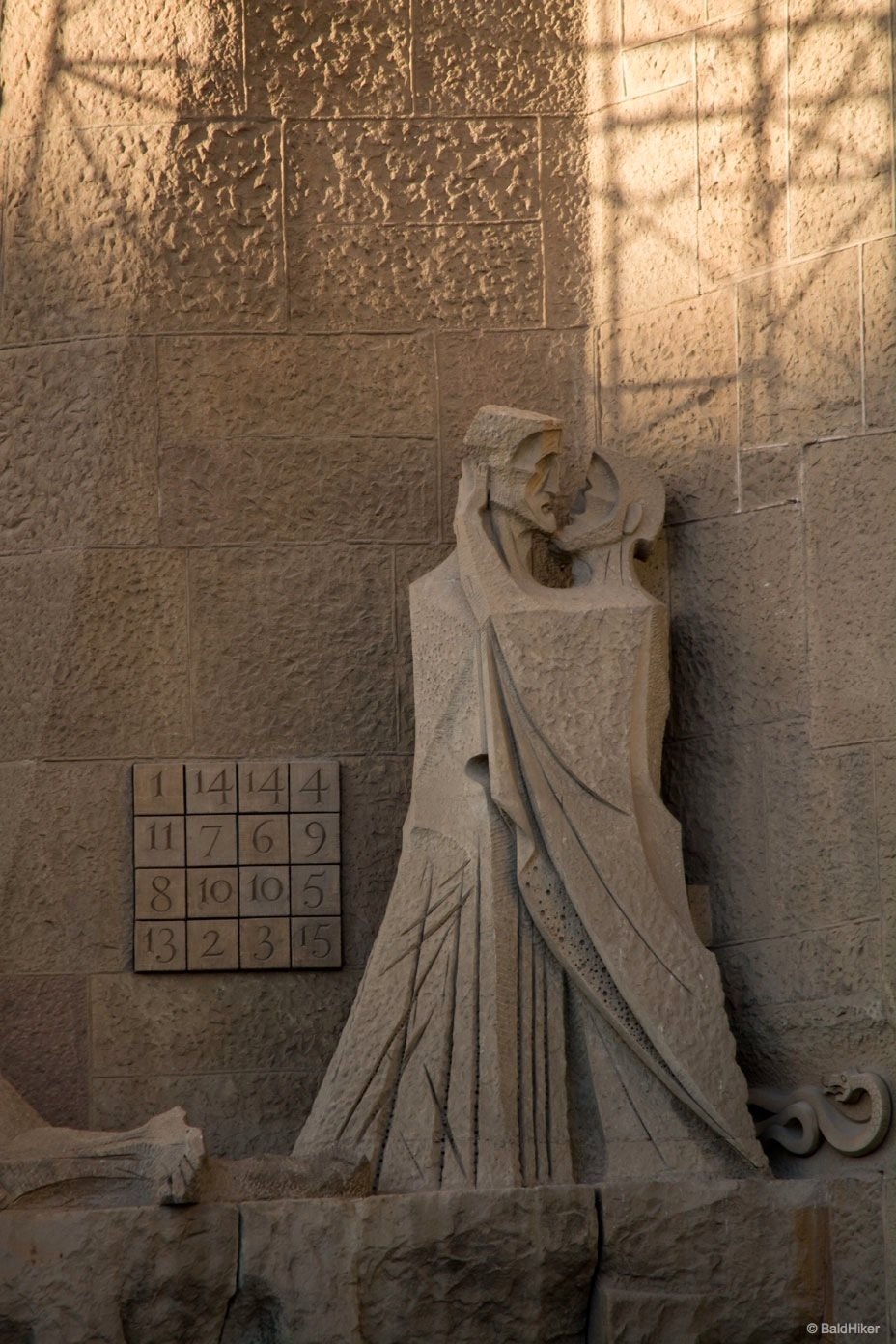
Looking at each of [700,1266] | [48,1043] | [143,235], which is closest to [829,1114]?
A: [700,1266]

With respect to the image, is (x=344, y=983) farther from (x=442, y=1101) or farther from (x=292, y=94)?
(x=292, y=94)

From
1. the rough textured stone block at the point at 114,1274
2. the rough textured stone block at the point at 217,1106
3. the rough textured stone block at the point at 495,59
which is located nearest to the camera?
the rough textured stone block at the point at 114,1274

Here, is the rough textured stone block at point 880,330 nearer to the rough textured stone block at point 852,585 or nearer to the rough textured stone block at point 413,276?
the rough textured stone block at point 852,585

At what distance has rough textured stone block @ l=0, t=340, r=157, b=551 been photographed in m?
5.91

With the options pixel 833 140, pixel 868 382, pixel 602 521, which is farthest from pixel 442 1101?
pixel 833 140

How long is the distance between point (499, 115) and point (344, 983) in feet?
7.22

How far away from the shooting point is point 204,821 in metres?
5.77

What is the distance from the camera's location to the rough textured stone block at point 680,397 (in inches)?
227

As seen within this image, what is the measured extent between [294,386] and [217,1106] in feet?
5.73

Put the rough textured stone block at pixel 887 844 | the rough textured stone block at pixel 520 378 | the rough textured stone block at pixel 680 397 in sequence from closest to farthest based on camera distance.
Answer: the rough textured stone block at pixel 887 844, the rough textured stone block at pixel 680 397, the rough textured stone block at pixel 520 378

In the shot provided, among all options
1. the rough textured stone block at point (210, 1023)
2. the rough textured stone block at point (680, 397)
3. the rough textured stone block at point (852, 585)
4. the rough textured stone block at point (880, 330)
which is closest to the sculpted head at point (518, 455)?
the rough textured stone block at point (680, 397)

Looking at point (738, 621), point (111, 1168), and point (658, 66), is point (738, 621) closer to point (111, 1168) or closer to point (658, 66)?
point (658, 66)

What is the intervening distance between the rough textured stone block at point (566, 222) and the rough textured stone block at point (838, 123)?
0.64 metres

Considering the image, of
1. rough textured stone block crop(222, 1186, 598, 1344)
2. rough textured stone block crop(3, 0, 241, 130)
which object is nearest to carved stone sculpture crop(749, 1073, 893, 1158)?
rough textured stone block crop(222, 1186, 598, 1344)
